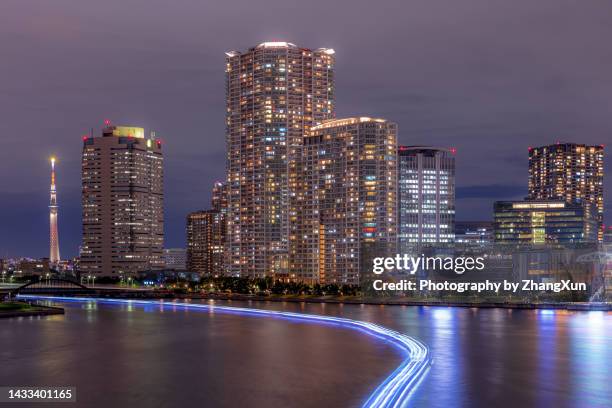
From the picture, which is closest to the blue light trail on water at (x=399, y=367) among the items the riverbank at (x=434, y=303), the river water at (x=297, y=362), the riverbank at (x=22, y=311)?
the river water at (x=297, y=362)

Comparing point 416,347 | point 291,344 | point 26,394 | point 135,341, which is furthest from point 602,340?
point 26,394

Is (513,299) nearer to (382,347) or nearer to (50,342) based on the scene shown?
(382,347)

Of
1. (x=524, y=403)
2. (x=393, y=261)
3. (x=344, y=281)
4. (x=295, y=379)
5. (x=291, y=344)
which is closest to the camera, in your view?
(x=524, y=403)

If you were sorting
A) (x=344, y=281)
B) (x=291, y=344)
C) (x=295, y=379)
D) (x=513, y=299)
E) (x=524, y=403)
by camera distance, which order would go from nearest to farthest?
(x=524, y=403), (x=295, y=379), (x=291, y=344), (x=513, y=299), (x=344, y=281)

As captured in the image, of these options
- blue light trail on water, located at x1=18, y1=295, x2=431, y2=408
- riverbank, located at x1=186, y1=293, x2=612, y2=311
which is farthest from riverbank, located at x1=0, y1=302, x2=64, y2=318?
riverbank, located at x1=186, y1=293, x2=612, y2=311

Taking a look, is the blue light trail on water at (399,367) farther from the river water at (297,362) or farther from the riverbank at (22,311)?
the riverbank at (22,311)

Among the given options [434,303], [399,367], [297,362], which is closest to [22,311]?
[434,303]

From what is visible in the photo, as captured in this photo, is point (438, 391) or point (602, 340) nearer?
point (438, 391)

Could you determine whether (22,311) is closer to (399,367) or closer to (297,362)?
(297,362)
